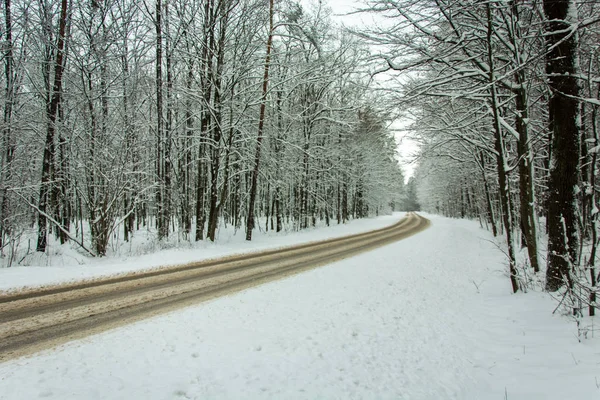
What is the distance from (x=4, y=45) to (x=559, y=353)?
18.4 metres

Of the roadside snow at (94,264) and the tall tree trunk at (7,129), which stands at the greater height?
the tall tree trunk at (7,129)

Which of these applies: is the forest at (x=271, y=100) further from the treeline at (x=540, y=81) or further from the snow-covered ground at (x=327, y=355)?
the snow-covered ground at (x=327, y=355)

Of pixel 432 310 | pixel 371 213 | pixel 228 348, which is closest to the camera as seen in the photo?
pixel 228 348

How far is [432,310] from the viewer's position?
6.23 meters

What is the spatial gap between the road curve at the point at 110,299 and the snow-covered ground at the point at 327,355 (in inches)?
18.5

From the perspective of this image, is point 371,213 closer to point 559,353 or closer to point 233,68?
point 233,68

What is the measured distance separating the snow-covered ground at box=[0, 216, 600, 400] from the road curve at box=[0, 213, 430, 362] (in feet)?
1.54

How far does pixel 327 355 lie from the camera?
4.17 meters

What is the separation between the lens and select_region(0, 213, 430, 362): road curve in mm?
4344

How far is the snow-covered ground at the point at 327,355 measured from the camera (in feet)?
10.7

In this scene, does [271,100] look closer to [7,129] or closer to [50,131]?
[50,131]

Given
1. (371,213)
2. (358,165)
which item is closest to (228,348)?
(358,165)

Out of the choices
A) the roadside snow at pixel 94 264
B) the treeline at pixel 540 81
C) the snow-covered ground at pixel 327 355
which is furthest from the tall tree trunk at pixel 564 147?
the roadside snow at pixel 94 264

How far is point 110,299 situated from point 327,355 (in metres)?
4.47
